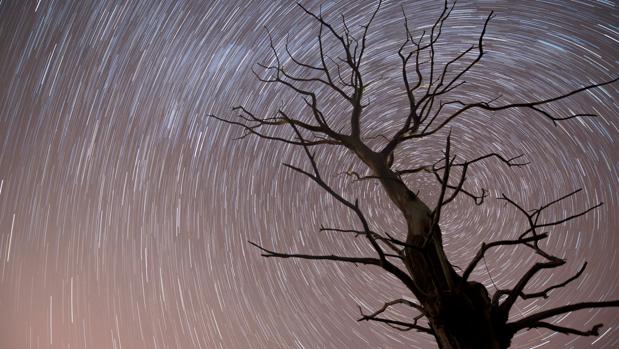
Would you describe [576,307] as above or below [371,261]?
below

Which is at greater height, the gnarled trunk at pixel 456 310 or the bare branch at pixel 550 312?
the gnarled trunk at pixel 456 310

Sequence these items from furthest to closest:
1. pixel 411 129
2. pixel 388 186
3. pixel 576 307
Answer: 1. pixel 411 129
2. pixel 388 186
3. pixel 576 307

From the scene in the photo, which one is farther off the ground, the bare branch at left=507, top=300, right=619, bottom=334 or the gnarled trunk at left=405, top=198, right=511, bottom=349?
the gnarled trunk at left=405, top=198, right=511, bottom=349

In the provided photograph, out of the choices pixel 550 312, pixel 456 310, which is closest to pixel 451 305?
pixel 456 310

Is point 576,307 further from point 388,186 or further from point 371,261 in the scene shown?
point 388,186

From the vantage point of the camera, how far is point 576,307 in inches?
33.0

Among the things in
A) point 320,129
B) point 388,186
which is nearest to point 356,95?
point 320,129

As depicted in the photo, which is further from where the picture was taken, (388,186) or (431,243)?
(388,186)

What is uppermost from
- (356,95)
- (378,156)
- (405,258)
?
(356,95)

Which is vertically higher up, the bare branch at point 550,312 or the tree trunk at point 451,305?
the tree trunk at point 451,305

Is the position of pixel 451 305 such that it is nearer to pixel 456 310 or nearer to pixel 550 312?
pixel 456 310

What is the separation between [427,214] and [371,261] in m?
0.25

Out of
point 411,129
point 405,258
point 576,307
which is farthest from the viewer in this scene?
point 411,129

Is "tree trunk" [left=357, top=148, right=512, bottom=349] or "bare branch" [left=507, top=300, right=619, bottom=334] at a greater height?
"tree trunk" [left=357, top=148, right=512, bottom=349]
